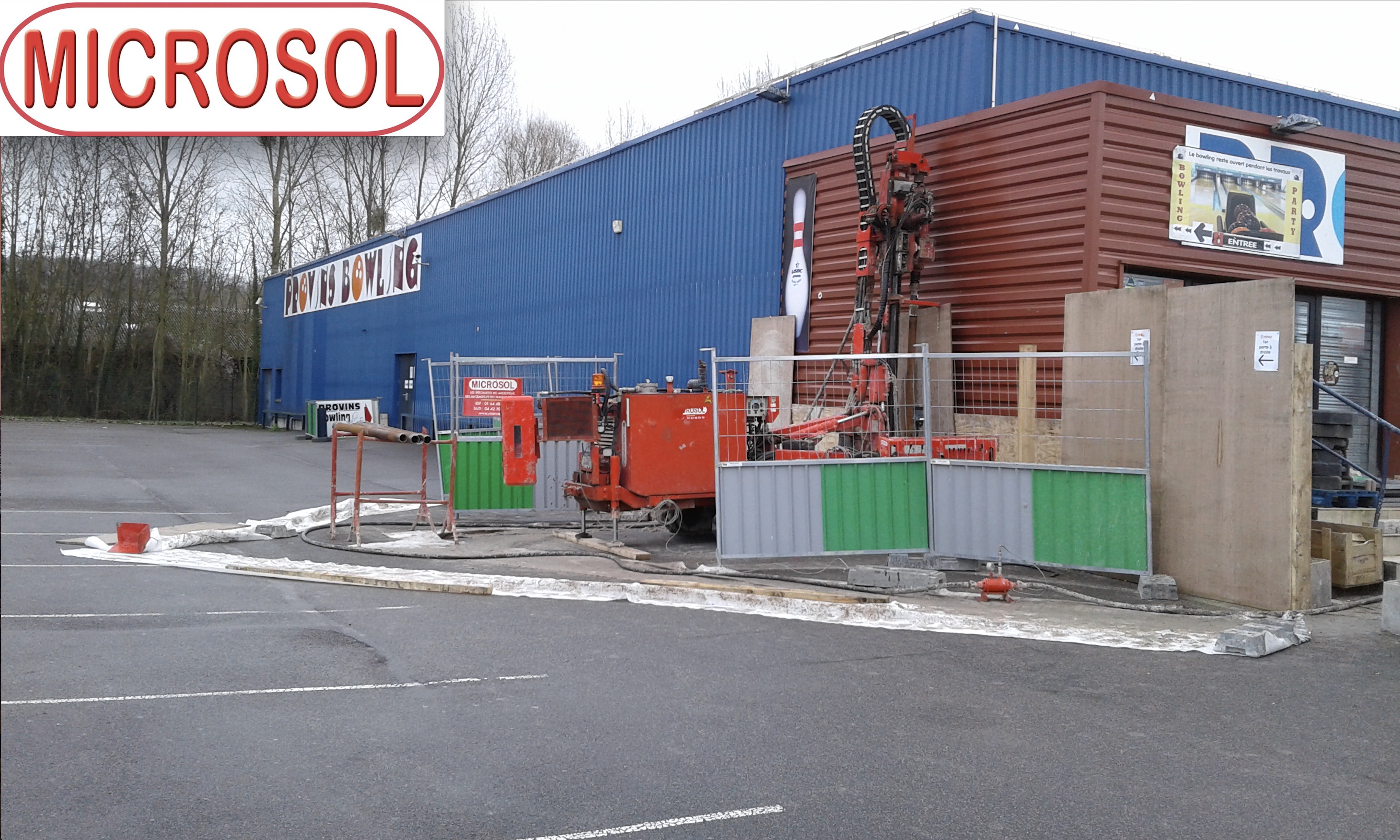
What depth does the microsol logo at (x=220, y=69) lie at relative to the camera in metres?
2.28

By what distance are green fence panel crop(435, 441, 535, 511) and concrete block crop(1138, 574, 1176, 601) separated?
27.1 ft

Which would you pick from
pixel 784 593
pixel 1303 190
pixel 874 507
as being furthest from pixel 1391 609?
pixel 1303 190

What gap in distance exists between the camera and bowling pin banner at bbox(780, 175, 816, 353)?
1616 cm

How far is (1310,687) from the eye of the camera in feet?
21.4

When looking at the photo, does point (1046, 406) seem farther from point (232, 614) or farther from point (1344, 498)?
point (232, 614)

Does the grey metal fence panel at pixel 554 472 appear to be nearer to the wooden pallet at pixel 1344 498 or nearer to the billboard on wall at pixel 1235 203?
the billboard on wall at pixel 1235 203

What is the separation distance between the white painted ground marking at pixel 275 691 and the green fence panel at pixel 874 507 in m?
4.34

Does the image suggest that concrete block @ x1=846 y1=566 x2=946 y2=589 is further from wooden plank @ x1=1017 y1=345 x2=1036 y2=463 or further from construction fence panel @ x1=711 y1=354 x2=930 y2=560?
wooden plank @ x1=1017 y1=345 x2=1036 y2=463

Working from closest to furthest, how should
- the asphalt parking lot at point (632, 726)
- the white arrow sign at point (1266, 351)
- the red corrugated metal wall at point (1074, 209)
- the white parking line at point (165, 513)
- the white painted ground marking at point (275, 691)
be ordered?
the asphalt parking lot at point (632, 726) → the white painted ground marking at point (275, 691) → the white arrow sign at point (1266, 351) → the red corrugated metal wall at point (1074, 209) → the white parking line at point (165, 513)

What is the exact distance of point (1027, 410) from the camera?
11656mm

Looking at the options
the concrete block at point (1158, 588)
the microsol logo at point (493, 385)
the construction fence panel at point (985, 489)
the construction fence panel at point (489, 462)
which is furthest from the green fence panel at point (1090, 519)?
the microsol logo at point (493, 385)

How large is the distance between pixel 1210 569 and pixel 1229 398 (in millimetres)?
1533

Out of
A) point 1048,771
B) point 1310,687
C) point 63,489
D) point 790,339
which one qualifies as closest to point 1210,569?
point 1310,687

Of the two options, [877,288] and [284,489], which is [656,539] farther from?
[284,489]
